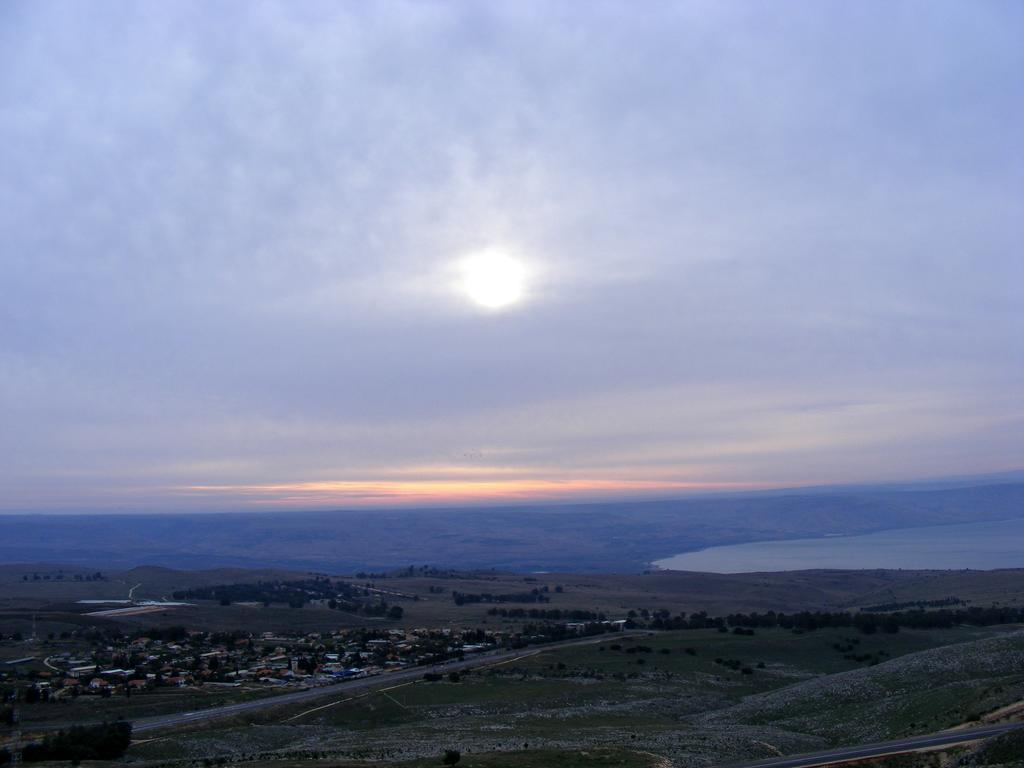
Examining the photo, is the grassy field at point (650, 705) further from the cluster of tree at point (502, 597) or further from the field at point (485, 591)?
the cluster of tree at point (502, 597)

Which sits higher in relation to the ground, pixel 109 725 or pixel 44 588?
pixel 109 725

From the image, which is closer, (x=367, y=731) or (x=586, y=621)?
(x=367, y=731)

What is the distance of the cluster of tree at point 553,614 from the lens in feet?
348

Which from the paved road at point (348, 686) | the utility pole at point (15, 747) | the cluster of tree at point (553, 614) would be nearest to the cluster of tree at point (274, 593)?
the cluster of tree at point (553, 614)

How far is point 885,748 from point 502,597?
362 ft

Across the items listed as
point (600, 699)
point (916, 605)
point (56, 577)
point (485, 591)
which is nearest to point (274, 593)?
point (485, 591)

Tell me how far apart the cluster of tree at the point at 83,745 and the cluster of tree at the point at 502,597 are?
9359 cm

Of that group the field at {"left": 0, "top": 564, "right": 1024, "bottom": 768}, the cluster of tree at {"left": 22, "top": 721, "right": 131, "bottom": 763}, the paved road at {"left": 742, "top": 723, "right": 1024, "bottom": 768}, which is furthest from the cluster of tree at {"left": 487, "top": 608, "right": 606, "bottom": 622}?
the paved road at {"left": 742, "top": 723, "right": 1024, "bottom": 768}

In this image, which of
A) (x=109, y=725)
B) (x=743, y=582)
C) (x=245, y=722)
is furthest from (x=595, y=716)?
(x=743, y=582)

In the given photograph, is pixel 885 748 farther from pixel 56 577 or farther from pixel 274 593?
pixel 56 577

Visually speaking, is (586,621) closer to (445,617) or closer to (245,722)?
(445,617)

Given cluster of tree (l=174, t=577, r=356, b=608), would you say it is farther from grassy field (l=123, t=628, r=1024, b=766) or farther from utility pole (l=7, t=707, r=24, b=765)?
utility pole (l=7, t=707, r=24, b=765)

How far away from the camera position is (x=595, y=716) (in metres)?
48.5

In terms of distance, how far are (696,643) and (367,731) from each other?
3572 centimetres
